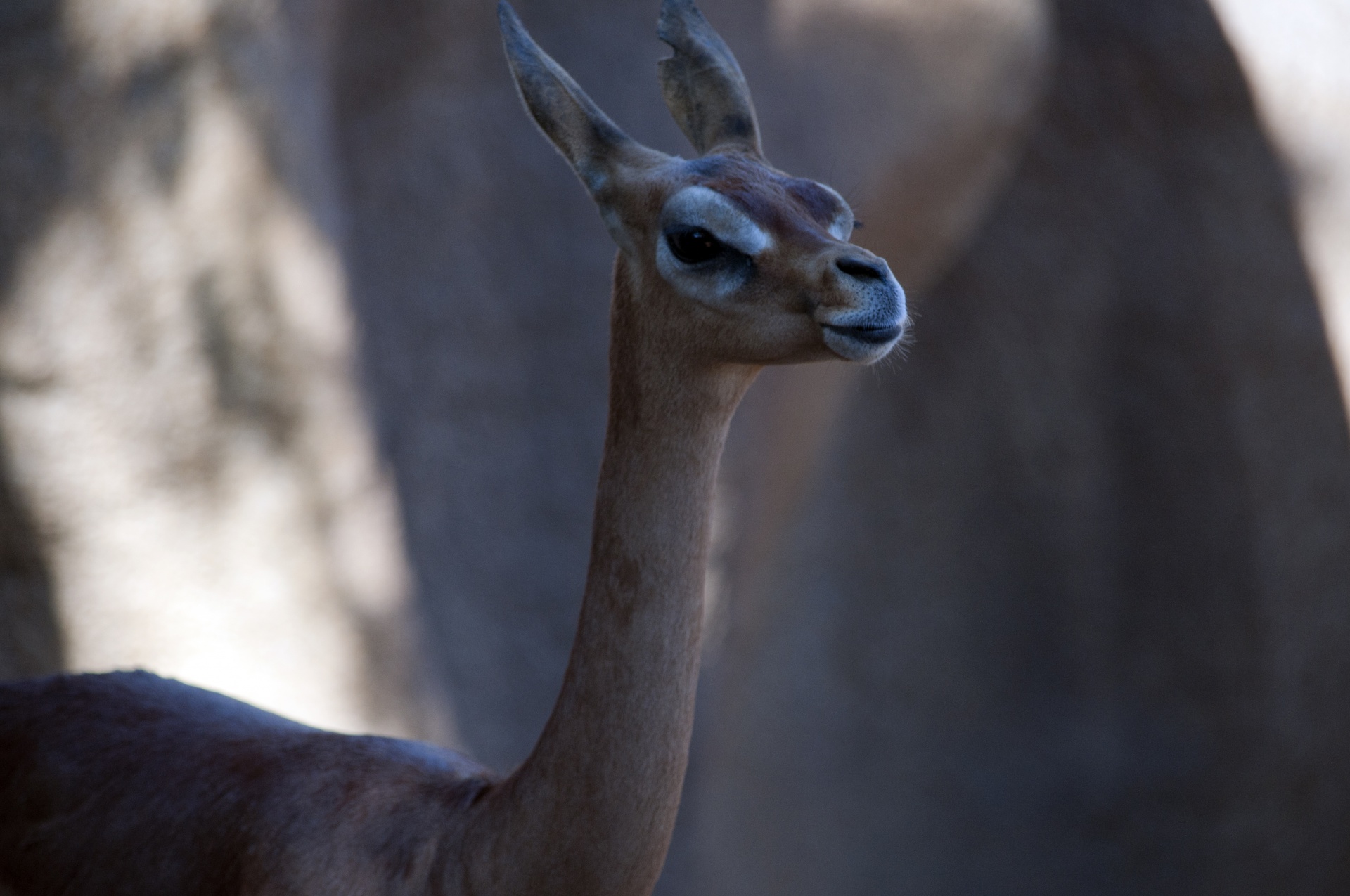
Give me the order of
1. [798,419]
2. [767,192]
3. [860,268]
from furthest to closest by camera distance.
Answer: [798,419] < [767,192] < [860,268]

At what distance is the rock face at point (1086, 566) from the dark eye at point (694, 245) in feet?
7.44

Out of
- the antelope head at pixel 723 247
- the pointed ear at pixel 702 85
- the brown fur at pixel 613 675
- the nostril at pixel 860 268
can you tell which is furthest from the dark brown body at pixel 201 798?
the pointed ear at pixel 702 85

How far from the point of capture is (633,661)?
145cm

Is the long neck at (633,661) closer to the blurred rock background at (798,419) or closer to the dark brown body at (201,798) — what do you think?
the dark brown body at (201,798)

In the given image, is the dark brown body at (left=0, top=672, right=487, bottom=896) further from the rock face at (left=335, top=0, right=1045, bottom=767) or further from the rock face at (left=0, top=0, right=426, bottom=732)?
the rock face at (left=335, top=0, right=1045, bottom=767)

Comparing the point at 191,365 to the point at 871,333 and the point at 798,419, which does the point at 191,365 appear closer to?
the point at 798,419

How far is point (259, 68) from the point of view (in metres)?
3.02

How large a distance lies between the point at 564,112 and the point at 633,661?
68 centimetres

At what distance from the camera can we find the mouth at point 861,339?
1385 mm

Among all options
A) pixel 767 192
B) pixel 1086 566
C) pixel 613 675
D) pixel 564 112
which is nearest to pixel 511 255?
pixel 564 112

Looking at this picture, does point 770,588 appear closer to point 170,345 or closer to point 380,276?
point 380,276

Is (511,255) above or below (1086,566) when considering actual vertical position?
above

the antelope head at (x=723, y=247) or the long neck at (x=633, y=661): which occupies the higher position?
the antelope head at (x=723, y=247)

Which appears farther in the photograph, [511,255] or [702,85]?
[511,255]
